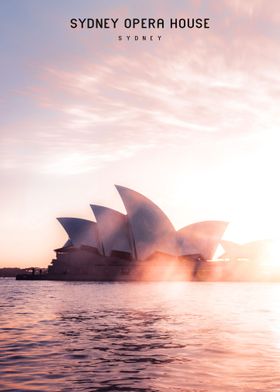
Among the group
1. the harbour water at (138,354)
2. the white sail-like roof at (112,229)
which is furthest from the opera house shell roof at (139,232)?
the harbour water at (138,354)

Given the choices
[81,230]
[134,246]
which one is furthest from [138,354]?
[81,230]

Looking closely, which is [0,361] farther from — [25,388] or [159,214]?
[159,214]

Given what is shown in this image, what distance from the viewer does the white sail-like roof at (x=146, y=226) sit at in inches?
2443

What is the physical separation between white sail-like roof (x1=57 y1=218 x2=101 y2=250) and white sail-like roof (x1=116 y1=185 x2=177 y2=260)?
5562mm

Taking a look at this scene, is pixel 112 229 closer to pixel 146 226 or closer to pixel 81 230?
pixel 81 230

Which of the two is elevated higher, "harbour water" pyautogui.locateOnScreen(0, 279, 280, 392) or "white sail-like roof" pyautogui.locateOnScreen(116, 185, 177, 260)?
"white sail-like roof" pyautogui.locateOnScreen(116, 185, 177, 260)

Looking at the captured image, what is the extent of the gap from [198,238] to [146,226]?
32.4 ft

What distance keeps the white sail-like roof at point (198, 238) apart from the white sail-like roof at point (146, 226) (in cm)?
205

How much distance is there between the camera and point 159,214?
64.2m

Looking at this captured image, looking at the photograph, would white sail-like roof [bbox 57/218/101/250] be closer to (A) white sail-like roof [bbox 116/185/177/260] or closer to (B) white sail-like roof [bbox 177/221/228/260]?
(A) white sail-like roof [bbox 116/185/177/260]

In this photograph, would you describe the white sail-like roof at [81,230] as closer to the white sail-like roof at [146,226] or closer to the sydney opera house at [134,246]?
the sydney opera house at [134,246]

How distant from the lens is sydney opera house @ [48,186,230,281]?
64.1 metres

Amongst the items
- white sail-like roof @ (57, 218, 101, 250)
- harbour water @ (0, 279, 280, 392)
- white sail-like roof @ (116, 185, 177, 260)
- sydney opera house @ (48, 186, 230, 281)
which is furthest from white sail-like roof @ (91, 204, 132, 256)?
harbour water @ (0, 279, 280, 392)

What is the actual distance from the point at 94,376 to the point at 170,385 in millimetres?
1206
